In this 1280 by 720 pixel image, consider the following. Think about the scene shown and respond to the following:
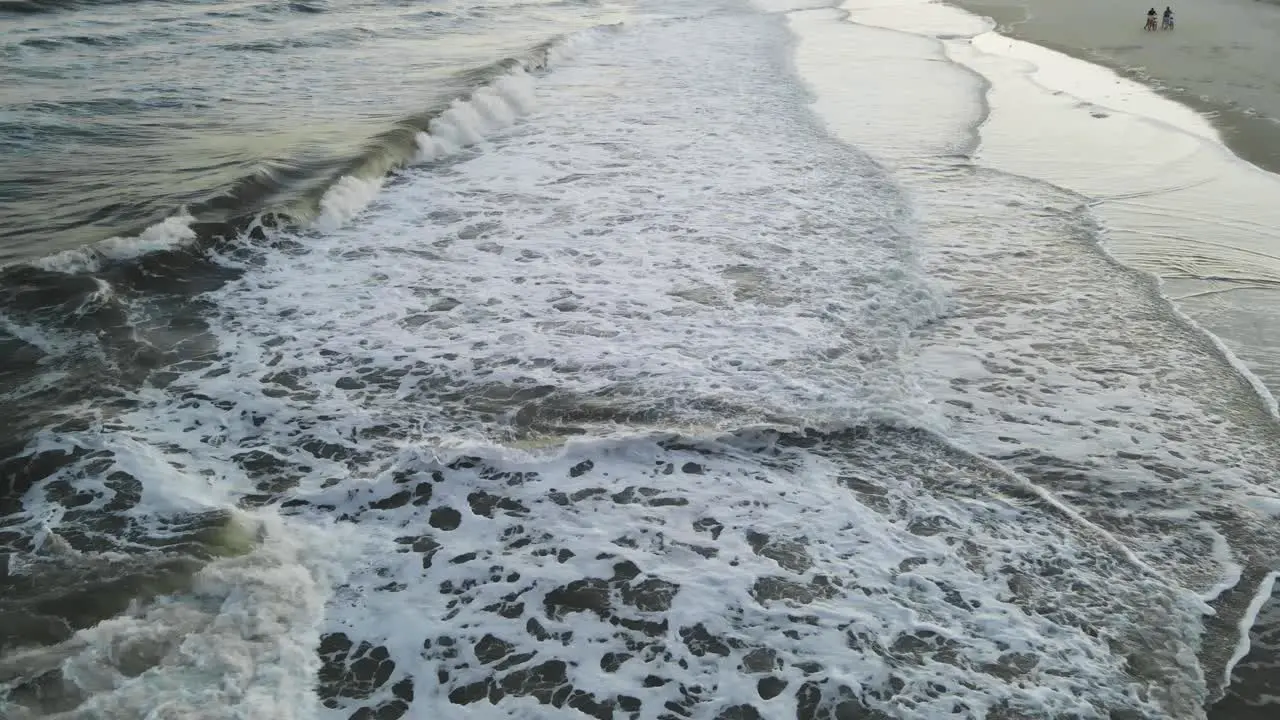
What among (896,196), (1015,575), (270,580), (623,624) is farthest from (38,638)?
(896,196)

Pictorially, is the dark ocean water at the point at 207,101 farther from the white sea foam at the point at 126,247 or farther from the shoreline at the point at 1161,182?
the shoreline at the point at 1161,182

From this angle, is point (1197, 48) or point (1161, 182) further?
point (1197, 48)

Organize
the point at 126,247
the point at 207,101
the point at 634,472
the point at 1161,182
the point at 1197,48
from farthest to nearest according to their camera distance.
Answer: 1. the point at 1197,48
2. the point at 207,101
3. the point at 1161,182
4. the point at 126,247
5. the point at 634,472

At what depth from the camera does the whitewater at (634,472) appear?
352 cm

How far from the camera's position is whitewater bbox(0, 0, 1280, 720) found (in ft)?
11.6

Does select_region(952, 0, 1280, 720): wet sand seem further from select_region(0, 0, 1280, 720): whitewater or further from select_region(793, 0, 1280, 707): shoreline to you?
select_region(0, 0, 1280, 720): whitewater

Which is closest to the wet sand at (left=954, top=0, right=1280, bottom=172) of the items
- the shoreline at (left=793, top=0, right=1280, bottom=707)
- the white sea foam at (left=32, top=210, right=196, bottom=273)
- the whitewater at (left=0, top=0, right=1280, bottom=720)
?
the shoreline at (left=793, top=0, right=1280, bottom=707)

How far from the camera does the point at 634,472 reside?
4824mm

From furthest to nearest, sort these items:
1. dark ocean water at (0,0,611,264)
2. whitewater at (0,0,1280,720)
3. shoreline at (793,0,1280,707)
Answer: dark ocean water at (0,0,611,264)
shoreline at (793,0,1280,707)
whitewater at (0,0,1280,720)

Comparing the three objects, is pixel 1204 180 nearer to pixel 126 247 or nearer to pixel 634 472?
pixel 634 472

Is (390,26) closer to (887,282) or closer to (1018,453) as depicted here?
→ (887,282)

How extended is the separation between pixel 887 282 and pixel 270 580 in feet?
17.2

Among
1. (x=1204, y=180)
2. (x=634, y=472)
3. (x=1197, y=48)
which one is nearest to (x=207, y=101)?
(x=634, y=472)

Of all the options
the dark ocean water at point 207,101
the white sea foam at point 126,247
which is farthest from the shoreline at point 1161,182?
the white sea foam at point 126,247
